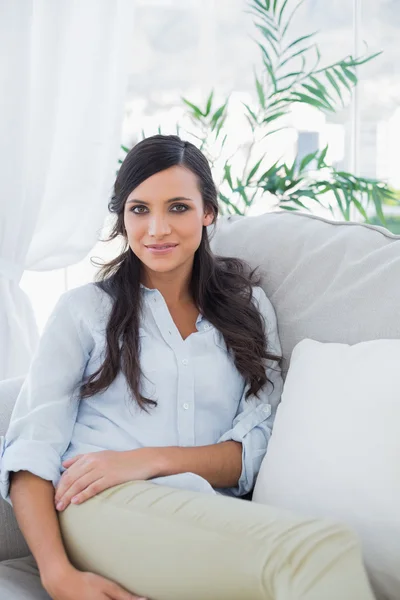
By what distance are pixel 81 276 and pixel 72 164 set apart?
52 cm

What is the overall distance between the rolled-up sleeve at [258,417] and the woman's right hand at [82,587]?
15.8 inches

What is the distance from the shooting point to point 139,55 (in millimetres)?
3131

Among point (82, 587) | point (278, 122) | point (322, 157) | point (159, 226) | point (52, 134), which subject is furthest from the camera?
point (278, 122)

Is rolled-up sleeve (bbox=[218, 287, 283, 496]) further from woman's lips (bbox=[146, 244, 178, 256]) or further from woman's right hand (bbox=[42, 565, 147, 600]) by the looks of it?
woman's right hand (bbox=[42, 565, 147, 600])

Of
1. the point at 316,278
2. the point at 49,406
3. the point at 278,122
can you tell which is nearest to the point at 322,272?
the point at 316,278

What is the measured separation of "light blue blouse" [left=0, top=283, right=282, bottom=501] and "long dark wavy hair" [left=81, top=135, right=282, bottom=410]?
0.02 m

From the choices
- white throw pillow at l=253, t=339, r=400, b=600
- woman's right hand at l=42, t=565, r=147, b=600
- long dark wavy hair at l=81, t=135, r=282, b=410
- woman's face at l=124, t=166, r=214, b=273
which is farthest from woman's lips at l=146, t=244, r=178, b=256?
woman's right hand at l=42, t=565, r=147, b=600

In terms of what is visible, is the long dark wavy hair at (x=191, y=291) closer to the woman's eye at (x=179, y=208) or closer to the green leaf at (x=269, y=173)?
the woman's eye at (x=179, y=208)

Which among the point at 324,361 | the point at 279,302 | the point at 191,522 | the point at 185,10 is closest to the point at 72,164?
the point at 185,10

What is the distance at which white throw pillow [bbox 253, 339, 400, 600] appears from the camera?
118 cm

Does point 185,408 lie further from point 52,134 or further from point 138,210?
point 52,134

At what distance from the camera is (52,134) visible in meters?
2.54

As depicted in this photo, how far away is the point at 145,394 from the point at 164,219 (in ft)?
1.16

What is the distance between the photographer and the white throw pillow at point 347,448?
1.18 metres
